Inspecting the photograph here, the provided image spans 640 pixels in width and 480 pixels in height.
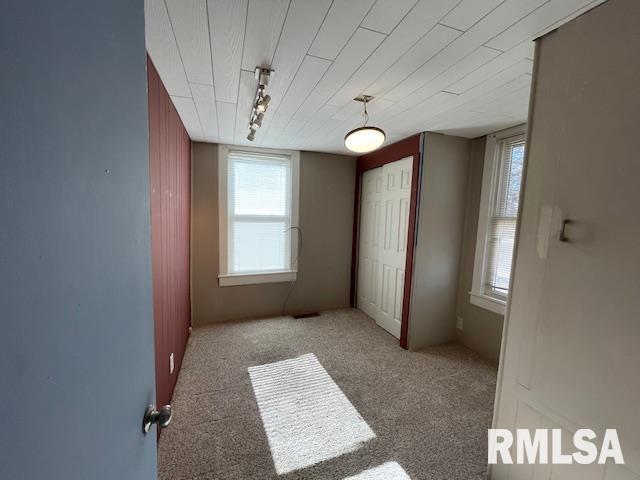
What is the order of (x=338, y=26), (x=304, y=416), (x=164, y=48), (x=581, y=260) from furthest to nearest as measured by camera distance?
(x=304, y=416) < (x=164, y=48) < (x=338, y=26) < (x=581, y=260)

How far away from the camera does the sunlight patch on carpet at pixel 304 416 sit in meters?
1.55

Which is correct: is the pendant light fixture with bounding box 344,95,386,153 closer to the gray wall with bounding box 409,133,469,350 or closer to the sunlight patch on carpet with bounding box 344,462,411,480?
the gray wall with bounding box 409,133,469,350

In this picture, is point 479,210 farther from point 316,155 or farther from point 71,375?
point 71,375

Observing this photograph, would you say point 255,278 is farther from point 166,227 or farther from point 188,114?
point 188,114

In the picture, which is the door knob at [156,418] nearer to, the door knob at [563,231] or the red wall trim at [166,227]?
the red wall trim at [166,227]

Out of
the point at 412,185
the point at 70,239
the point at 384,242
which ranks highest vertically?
the point at 412,185

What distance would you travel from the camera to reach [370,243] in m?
3.61

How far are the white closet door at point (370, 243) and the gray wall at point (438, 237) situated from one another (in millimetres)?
744

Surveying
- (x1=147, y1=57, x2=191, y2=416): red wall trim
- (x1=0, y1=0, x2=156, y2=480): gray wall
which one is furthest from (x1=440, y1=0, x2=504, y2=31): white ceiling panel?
(x1=147, y1=57, x2=191, y2=416): red wall trim

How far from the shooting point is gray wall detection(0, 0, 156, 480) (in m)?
0.32

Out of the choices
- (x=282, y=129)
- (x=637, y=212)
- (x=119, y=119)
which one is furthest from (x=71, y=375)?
(x=282, y=129)

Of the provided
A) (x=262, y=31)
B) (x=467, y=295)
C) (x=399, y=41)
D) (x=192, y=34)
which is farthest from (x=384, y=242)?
(x=192, y=34)

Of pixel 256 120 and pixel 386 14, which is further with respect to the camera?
pixel 256 120

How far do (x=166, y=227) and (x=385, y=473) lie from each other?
2016 millimetres
